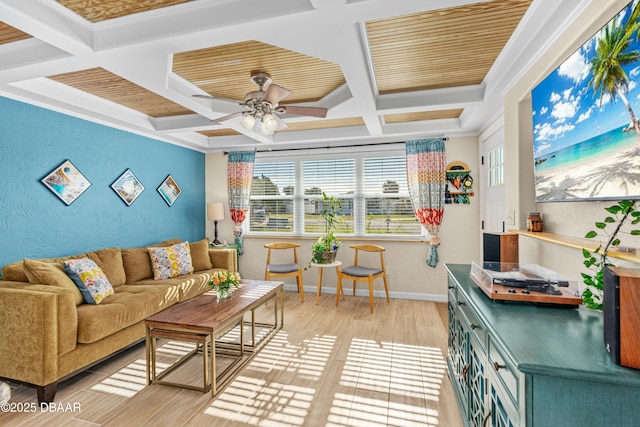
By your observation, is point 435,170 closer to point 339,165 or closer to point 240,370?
point 339,165

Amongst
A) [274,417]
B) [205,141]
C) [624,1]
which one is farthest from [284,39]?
[205,141]

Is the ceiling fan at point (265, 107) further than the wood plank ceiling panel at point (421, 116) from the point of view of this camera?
No

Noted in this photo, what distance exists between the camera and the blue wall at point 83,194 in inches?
109

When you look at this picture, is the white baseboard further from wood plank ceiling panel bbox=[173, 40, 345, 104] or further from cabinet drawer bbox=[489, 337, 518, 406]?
cabinet drawer bbox=[489, 337, 518, 406]

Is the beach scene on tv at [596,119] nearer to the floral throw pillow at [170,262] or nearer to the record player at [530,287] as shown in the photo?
the record player at [530,287]

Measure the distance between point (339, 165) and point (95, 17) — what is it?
3.56m

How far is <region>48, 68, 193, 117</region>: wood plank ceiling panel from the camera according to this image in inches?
105

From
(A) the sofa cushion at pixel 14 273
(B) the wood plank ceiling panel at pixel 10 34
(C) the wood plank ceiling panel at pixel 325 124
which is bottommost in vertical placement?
A: (A) the sofa cushion at pixel 14 273

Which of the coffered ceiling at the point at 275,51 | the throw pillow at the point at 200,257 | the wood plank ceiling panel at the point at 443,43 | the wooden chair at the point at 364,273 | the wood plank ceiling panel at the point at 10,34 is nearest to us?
the coffered ceiling at the point at 275,51

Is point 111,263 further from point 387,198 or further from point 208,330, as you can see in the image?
point 387,198

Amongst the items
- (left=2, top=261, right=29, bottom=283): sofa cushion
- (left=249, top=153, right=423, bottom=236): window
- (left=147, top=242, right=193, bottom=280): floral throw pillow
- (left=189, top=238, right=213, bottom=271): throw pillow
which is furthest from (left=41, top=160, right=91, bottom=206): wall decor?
(left=249, top=153, right=423, bottom=236): window

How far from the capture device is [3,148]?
8.88 feet

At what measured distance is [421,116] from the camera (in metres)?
3.91

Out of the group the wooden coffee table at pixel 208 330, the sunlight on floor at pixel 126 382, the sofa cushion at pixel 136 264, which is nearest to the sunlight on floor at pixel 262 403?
the wooden coffee table at pixel 208 330
